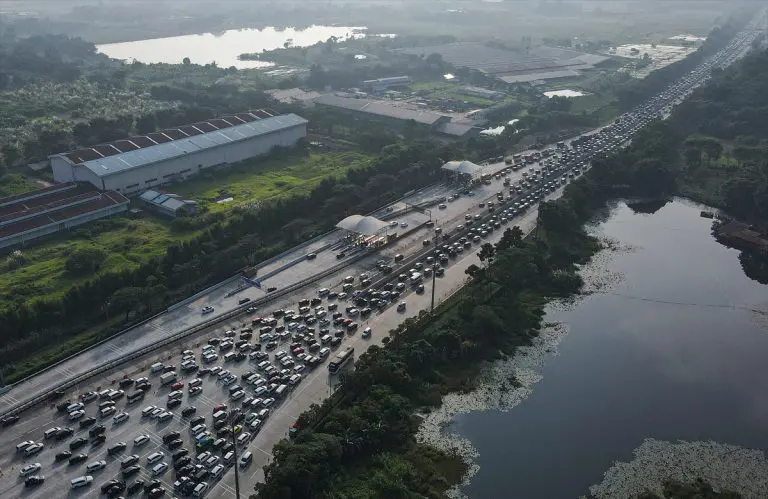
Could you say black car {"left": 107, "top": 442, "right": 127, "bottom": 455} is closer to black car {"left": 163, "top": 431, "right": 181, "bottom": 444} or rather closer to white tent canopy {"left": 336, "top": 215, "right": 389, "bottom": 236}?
black car {"left": 163, "top": 431, "right": 181, "bottom": 444}

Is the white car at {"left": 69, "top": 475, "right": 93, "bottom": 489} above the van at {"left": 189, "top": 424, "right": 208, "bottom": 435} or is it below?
below

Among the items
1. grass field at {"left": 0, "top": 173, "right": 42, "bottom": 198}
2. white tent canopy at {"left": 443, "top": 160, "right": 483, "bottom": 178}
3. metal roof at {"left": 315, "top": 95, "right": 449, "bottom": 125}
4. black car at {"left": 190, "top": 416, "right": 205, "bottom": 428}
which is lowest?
black car at {"left": 190, "top": 416, "right": 205, "bottom": 428}

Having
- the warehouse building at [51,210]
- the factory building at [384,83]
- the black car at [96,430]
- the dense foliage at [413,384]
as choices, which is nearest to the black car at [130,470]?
the black car at [96,430]

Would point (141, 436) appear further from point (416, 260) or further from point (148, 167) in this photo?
point (148, 167)

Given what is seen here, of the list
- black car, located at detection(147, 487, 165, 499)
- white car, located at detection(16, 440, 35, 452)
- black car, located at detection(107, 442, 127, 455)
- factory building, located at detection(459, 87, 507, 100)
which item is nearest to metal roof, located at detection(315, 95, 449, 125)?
factory building, located at detection(459, 87, 507, 100)

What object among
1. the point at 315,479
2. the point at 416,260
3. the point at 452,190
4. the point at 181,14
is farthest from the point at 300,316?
the point at 181,14
